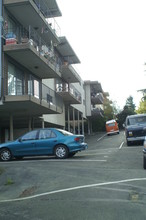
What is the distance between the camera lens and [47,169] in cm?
1126

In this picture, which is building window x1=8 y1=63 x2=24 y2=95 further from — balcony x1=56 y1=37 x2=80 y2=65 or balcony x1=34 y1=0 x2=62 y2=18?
balcony x1=56 y1=37 x2=80 y2=65

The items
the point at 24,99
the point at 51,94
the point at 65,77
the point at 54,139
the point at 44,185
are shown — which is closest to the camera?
the point at 44,185

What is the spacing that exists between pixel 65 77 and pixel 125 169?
2454cm

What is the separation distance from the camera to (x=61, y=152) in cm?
1446

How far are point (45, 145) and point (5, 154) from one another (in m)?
2.04

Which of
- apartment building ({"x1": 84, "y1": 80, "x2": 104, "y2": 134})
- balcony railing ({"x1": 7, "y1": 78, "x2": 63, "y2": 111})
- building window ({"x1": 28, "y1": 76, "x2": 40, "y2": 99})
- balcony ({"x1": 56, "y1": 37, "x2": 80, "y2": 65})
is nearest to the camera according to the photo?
balcony railing ({"x1": 7, "y1": 78, "x2": 63, "y2": 111})

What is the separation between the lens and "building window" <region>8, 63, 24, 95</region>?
61.5ft

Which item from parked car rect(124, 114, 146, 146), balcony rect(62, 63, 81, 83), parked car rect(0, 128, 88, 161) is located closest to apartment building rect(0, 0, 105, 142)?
parked car rect(0, 128, 88, 161)

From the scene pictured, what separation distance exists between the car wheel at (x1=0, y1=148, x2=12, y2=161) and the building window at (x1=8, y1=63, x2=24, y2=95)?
4.40 meters

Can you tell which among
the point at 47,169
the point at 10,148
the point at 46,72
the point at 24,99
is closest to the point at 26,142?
the point at 10,148

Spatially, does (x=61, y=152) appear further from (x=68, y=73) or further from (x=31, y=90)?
(x=68, y=73)

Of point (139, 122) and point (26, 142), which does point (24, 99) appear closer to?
point (26, 142)

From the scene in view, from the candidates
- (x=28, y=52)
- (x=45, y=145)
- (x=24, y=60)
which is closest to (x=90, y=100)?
(x=24, y=60)

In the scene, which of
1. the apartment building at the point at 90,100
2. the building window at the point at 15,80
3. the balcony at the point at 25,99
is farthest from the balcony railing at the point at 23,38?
the apartment building at the point at 90,100
